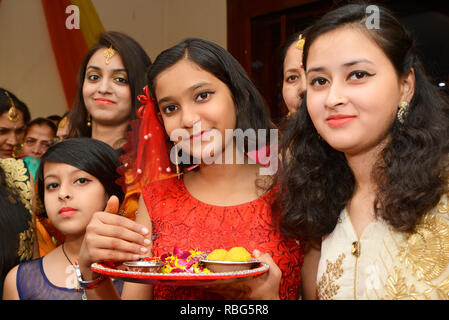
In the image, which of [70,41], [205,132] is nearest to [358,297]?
[205,132]

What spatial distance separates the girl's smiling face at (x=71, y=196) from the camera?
5.59ft

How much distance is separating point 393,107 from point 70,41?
9.21 ft

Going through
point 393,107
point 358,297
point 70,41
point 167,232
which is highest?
point 70,41

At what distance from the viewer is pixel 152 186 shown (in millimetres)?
1725

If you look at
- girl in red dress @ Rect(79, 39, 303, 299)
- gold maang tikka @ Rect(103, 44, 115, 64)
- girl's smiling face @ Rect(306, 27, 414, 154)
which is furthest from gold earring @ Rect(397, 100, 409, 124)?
gold maang tikka @ Rect(103, 44, 115, 64)

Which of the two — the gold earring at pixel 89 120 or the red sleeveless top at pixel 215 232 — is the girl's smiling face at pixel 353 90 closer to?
the red sleeveless top at pixel 215 232

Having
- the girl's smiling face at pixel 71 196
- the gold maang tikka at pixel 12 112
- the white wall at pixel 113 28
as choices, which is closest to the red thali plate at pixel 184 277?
the girl's smiling face at pixel 71 196

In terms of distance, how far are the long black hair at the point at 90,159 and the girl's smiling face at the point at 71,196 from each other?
22 millimetres

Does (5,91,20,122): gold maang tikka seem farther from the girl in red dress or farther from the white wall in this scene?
the girl in red dress

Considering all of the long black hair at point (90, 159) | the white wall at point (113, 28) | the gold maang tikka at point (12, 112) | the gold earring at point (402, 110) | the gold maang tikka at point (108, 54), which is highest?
the white wall at point (113, 28)

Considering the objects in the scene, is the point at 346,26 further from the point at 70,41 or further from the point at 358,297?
the point at 70,41

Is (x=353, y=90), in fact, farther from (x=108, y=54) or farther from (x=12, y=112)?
(x=12, y=112)

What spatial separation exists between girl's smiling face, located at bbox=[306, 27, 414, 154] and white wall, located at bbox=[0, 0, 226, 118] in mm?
2367

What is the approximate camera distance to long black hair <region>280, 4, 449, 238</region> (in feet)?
3.94
